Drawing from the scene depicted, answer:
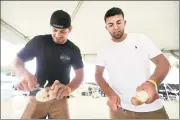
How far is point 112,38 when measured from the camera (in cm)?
134

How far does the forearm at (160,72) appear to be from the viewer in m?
1.16

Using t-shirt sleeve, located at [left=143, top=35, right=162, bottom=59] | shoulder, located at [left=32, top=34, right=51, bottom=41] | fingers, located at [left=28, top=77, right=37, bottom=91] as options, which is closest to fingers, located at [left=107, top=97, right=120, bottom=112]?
t-shirt sleeve, located at [left=143, top=35, right=162, bottom=59]

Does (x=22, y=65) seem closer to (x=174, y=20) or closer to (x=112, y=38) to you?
(x=112, y=38)

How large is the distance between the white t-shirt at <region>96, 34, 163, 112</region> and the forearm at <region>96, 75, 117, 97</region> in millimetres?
24

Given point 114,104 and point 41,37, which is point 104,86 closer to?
point 114,104

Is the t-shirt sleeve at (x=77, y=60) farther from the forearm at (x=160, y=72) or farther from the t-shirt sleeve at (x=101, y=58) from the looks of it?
the forearm at (x=160, y=72)

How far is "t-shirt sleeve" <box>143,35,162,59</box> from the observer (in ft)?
4.14

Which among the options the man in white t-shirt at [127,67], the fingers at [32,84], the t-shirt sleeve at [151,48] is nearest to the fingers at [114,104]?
the man in white t-shirt at [127,67]

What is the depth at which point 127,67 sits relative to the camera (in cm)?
128

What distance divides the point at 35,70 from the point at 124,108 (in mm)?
623

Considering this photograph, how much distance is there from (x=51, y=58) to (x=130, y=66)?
0.51 meters

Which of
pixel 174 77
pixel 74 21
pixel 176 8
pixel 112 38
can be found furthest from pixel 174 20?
pixel 74 21

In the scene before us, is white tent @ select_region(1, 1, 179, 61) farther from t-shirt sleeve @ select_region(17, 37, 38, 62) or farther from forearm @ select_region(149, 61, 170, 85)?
forearm @ select_region(149, 61, 170, 85)

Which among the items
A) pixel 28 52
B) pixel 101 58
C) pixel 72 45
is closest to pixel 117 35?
pixel 101 58
